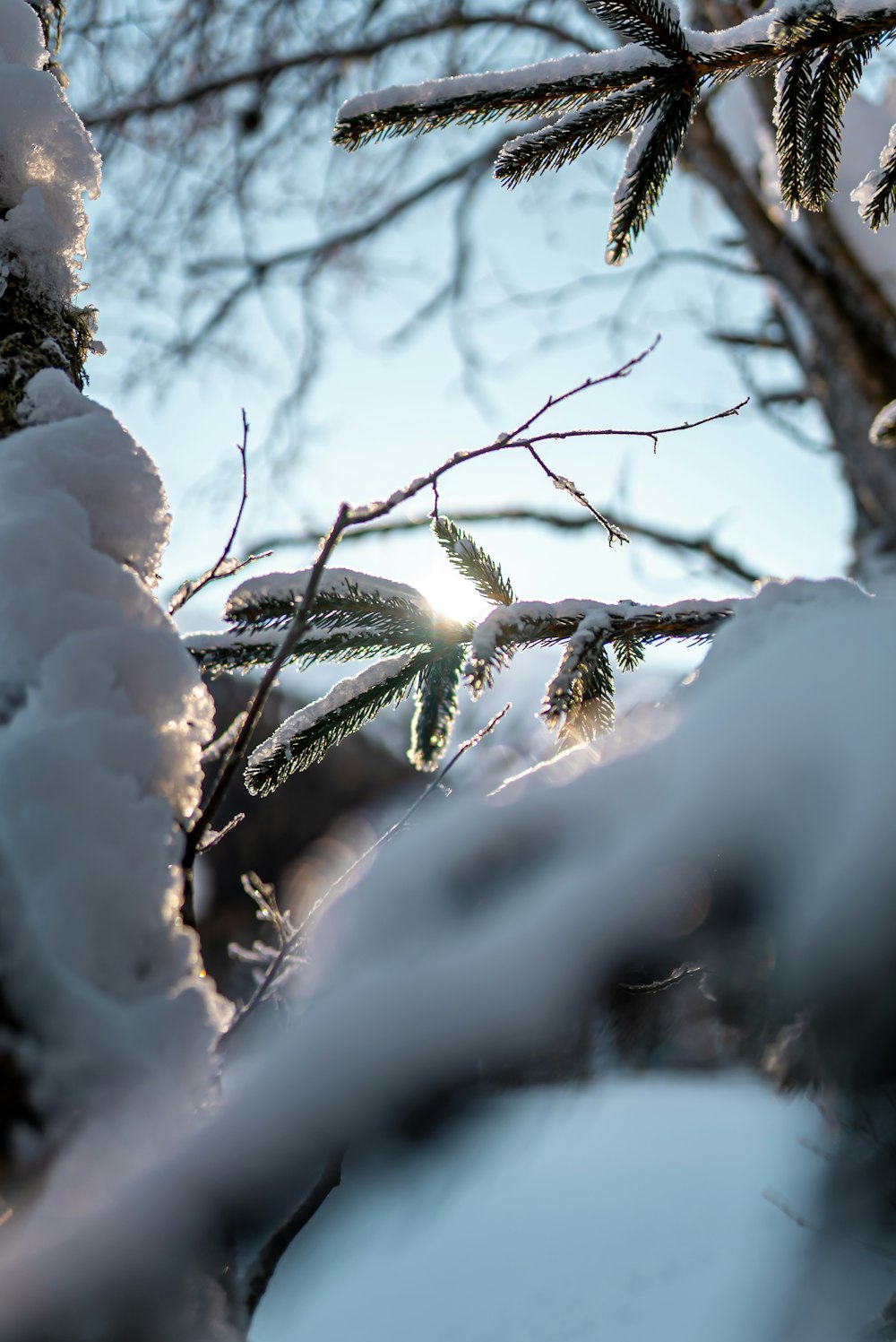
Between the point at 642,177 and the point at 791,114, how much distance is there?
17 centimetres

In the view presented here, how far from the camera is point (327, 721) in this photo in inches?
41.6

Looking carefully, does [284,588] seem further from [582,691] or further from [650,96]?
[650,96]

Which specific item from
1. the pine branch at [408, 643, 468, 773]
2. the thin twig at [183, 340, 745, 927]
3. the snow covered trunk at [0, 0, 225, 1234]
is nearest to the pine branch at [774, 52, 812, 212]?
the thin twig at [183, 340, 745, 927]

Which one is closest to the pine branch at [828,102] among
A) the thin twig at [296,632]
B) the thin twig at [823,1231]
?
the thin twig at [296,632]

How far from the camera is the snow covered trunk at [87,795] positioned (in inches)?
19.3

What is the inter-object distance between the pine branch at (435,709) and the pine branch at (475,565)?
0.28ft

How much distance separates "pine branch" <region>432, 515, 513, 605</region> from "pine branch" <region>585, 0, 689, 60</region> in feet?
1.86

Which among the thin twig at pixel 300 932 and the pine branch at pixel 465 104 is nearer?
the thin twig at pixel 300 932

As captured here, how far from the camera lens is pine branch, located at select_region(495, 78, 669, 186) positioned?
889 millimetres

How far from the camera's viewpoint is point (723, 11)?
3568 mm

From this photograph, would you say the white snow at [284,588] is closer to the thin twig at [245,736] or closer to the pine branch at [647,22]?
the thin twig at [245,736]

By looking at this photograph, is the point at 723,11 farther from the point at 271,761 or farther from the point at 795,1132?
the point at 795,1132

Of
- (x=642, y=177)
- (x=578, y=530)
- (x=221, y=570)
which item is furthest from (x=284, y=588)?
(x=578, y=530)

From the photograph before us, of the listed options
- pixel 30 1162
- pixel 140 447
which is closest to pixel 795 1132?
pixel 30 1162
